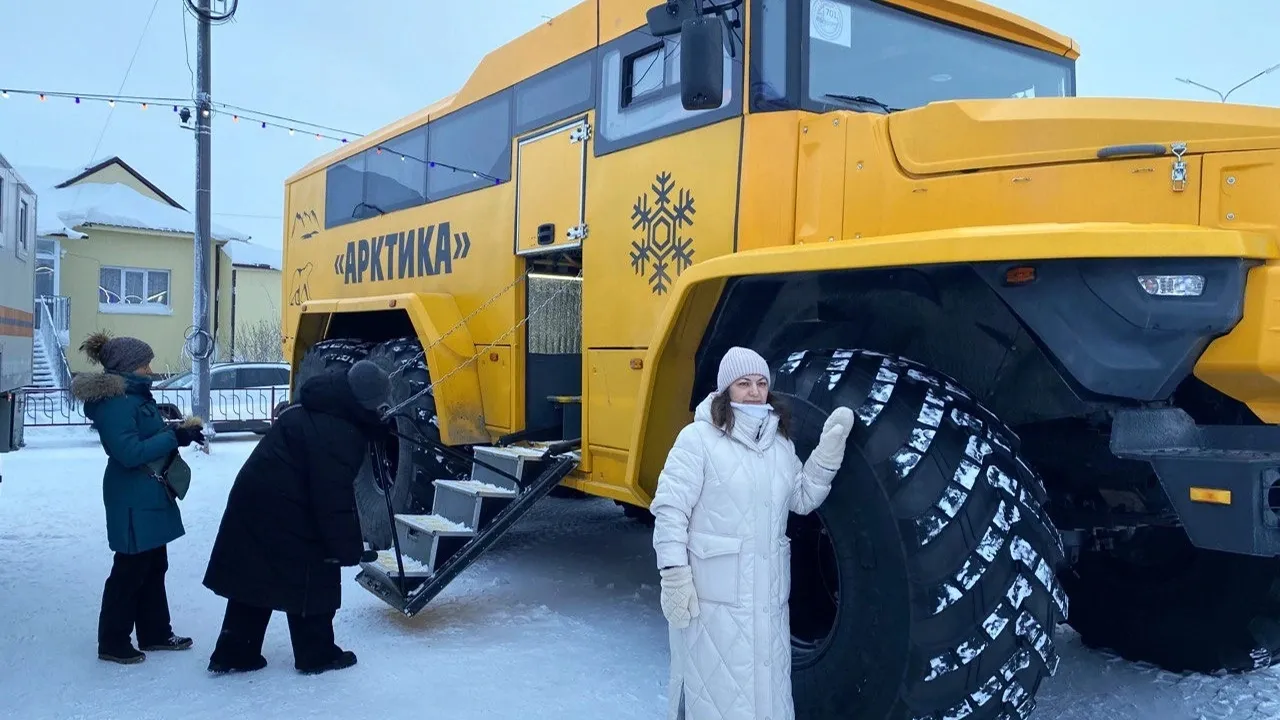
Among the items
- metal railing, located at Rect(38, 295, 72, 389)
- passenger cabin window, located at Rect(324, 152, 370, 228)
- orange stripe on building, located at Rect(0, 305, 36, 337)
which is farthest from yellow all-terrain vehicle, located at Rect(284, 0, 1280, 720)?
metal railing, located at Rect(38, 295, 72, 389)

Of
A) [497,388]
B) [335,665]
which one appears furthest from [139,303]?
[335,665]

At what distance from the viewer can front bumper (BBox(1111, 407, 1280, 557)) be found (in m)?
2.54

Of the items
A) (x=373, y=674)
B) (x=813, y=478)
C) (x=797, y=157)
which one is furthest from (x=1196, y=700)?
(x=373, y=674)

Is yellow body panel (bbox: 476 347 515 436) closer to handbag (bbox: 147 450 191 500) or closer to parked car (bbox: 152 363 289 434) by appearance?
handbag (bbox: 147 450 191 500)

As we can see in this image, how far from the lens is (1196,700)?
3869mm

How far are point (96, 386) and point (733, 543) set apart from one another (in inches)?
117

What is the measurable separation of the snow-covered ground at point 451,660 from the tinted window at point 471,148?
8.01 feet

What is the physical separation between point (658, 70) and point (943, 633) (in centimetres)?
282

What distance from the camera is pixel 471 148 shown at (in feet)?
19.5

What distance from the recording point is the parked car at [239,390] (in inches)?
615

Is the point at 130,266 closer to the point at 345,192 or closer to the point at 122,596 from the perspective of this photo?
the point at 345,192

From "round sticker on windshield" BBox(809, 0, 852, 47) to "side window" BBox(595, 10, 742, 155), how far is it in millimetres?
372

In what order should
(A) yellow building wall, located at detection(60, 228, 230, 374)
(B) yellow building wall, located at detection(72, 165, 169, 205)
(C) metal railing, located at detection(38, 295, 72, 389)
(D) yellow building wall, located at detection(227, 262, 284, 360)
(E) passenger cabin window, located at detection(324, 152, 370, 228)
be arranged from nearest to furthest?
(E) passenger cabin window, located at detection(324, 152, 370, 228)
(C) metal railing, located at detection(38, 295, 72, 389)
(A) yellow building wall, located at detection(60, 228, 230, 374)
(B) yellow building wall, located at detection(72, 165, 169, 205)
(D) yellow building wall, located at detection(227, 262, 284, 360)

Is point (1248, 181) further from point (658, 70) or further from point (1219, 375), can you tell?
point (658, 70)
